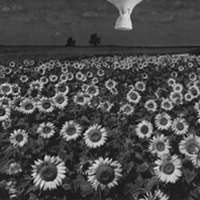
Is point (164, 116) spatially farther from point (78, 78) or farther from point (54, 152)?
point (78, 78)

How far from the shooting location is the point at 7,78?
9562 mm

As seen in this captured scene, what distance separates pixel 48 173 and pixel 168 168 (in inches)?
33.9

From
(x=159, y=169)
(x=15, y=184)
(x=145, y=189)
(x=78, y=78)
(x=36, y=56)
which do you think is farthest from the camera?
(x=36, y=56)

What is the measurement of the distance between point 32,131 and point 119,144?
3.32 feet

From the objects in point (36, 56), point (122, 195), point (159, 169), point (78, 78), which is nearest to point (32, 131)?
point (122, 195)

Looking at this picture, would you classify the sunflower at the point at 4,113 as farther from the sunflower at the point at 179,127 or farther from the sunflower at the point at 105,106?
the sunflower at the point at 179,127

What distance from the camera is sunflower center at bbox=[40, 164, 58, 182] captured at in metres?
3.20

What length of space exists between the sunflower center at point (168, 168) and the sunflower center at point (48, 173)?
0.78m

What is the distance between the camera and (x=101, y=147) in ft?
15.0

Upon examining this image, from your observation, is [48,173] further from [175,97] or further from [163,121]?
[175,97]

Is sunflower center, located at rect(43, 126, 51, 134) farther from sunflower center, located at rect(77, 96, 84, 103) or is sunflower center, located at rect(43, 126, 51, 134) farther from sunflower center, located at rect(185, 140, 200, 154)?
sunflower center, located at rect(185, 140, 200, 154)

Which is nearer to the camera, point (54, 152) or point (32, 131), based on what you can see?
point (54, 152)

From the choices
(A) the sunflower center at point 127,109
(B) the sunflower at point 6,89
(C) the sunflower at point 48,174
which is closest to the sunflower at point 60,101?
(A) the sunflower center at point 127,109

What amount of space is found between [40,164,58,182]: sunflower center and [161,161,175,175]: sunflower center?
2.55 ft
